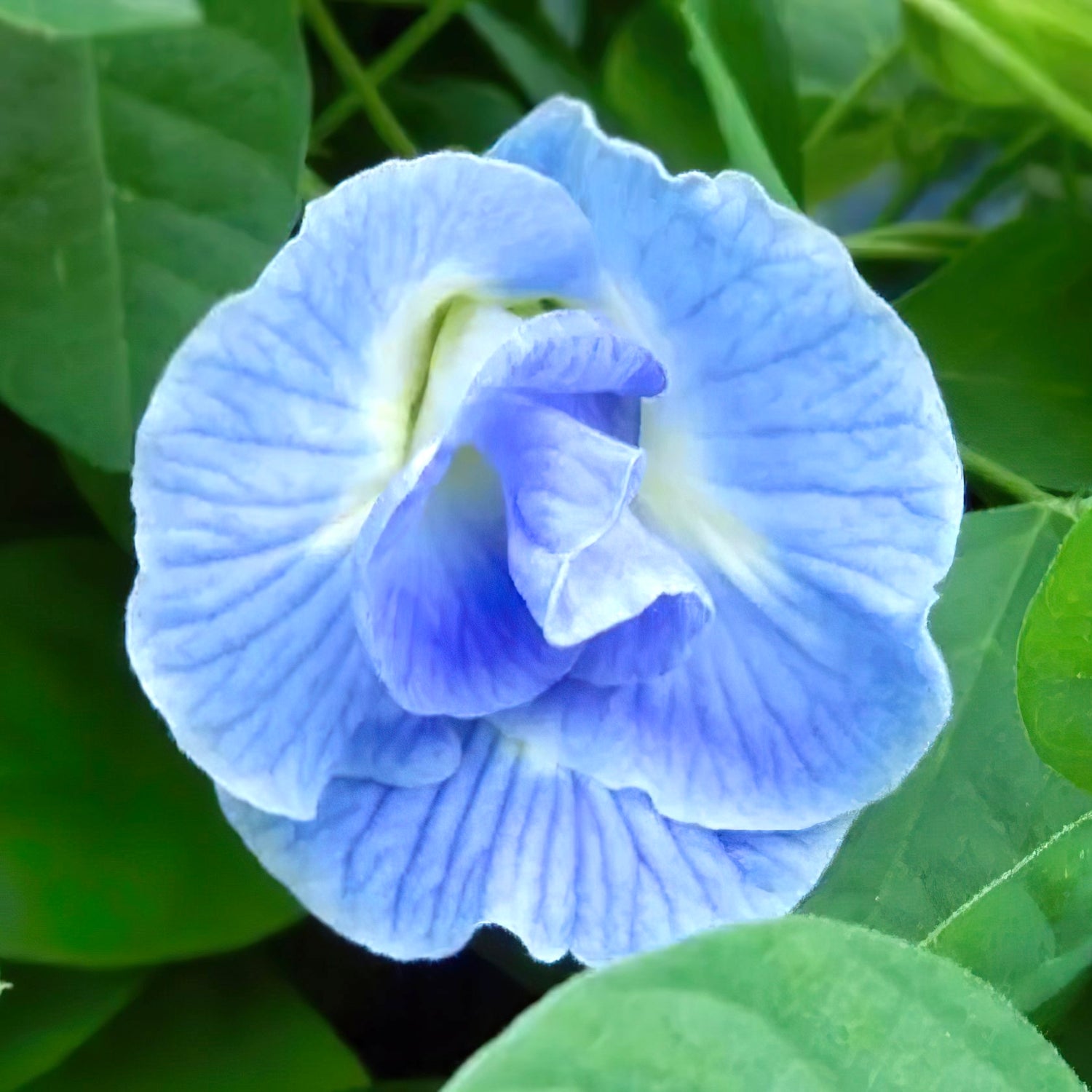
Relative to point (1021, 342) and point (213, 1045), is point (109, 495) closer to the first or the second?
point (213, 1045)

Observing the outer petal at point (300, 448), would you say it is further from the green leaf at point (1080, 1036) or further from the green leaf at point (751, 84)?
the green leaf at point (1080, 1036)

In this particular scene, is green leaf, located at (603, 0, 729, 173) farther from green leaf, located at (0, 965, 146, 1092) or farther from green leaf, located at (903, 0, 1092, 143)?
green leaf, located at (0, 965, 146, 1092)

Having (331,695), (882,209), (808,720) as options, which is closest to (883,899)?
(808,720)

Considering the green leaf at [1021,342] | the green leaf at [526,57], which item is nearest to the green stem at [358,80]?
the green leaf at [526,57]

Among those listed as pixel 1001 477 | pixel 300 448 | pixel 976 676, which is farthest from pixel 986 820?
pixel 300 448

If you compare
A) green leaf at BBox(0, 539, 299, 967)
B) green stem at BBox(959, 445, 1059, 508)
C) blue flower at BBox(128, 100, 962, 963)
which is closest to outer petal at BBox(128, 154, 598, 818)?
blue flower at BBox(128, 100, 962, 963)

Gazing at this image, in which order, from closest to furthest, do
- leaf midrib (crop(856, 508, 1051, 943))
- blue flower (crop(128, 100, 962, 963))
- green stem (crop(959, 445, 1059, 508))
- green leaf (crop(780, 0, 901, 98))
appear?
blue flower (crop(128, 100, 962, 963)) → leaf midrib (crop(856, 508, 1051, 943)) → green stem (crop(959, 445, 1059, 508)) → green leaf (crop(780, 0, 901, 98))
